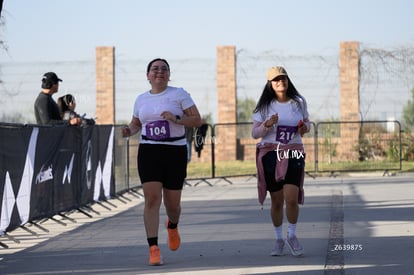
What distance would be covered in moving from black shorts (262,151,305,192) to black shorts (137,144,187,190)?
2.81 ft

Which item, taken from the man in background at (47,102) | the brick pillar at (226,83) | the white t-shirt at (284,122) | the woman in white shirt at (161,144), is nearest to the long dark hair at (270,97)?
Result: the white t-shirt at (284,122)

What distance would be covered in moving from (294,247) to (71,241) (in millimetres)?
3225

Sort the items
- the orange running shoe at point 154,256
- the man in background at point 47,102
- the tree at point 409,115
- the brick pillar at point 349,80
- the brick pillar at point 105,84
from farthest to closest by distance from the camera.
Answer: the brick pillar at point 105,84, the brick pillar at point 349,80, the tree at point 409,115, the man in background at point 47,102, the orange running shoe at point 154,256

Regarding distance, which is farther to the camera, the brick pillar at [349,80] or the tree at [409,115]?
the brick pillar at [349,80]

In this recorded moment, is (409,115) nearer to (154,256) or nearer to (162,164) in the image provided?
(162,164)

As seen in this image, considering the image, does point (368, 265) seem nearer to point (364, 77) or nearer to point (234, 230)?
point (234, 230)

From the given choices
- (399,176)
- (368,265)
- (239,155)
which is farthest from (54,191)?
(239,155)

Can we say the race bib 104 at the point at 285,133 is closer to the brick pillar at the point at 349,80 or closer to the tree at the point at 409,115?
the tree at the point at 409,115

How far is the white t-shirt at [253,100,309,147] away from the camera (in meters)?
10.7

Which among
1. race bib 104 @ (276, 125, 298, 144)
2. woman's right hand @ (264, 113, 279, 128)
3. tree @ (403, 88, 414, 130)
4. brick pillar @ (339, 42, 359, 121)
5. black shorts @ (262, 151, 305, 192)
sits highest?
brick pillar @ (339, 42, 359, 121)

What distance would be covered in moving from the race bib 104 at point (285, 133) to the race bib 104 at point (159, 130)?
109cm

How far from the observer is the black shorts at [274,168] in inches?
418

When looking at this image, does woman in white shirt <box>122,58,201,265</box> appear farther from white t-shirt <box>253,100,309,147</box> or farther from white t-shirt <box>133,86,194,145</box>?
white t-shirt <box>253,100,309,147</box>

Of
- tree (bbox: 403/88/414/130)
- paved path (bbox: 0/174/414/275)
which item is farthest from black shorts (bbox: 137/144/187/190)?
tree (bbox: 403/88/414/130)
